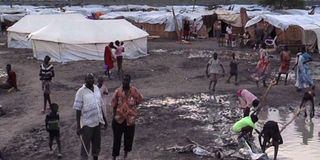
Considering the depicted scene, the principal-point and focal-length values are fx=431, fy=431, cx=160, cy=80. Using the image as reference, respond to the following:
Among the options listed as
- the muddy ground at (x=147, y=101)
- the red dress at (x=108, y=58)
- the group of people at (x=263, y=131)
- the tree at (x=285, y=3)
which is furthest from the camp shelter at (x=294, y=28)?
the tree at (x=285, y=3)

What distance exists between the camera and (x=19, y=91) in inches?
514

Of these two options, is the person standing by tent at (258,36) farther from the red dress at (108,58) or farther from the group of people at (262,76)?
the red dress at (108,58)

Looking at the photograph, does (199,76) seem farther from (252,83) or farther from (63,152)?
(63,152)

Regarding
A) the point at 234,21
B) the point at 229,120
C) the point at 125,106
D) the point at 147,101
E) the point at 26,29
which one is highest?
the point at 125,106

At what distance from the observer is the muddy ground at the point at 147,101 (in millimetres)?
7762

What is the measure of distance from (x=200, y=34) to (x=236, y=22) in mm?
2648

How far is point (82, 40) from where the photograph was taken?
19.2m

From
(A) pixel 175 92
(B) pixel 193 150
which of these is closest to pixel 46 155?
(B) pixel 193 150

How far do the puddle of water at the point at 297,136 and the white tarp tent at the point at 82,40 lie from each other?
1065 cm

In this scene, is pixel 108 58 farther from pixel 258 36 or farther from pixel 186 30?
pixel 186 30

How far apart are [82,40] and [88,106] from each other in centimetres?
1364

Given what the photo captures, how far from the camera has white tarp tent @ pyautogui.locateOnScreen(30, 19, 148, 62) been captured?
19062 mm

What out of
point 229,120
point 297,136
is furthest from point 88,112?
point 297,136

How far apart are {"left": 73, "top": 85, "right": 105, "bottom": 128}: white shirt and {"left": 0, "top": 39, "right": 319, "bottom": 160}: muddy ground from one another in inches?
49.7
